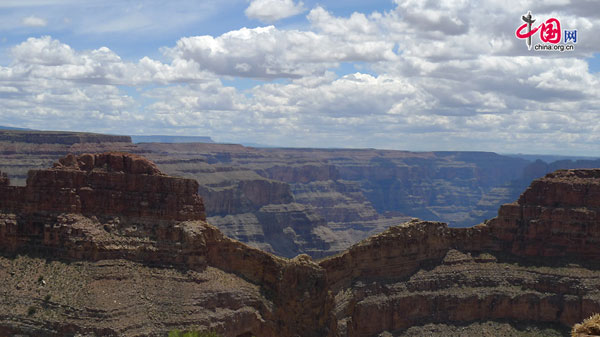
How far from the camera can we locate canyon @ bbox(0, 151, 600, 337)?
255ft

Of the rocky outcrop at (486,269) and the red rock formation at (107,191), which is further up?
the red rock formation at (107,191)

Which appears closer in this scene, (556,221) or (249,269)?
(249,269)

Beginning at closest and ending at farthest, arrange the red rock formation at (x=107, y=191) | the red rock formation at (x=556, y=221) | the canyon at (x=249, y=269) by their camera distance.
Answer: the canyon at (x=249, y=269), the red rock formation at (x=107, y=191), the red rock formation at (x=556, y=221)

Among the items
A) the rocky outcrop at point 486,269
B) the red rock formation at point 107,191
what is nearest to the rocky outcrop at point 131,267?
the red rock formation at point 107,191

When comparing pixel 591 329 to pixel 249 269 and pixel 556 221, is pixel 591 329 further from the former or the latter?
pixel 556 221

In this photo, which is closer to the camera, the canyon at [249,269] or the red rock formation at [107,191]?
the canyon at [249,269]

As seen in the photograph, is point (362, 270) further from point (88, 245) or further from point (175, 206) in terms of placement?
point (88, 245)

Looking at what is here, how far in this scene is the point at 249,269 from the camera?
89.9 meters

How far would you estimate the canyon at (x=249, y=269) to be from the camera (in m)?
77.6

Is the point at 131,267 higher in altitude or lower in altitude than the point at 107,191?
lower

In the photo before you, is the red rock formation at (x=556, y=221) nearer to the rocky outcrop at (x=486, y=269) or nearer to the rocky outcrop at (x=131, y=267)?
the rocky outcrop at (x=486, y=269)

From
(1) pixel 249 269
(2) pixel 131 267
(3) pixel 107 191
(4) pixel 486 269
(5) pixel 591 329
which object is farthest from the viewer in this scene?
(4) pixel 486 269

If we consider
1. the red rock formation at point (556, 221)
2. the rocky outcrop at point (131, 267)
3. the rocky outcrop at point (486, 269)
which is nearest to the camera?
the rocky outcrop at point (131, 267)

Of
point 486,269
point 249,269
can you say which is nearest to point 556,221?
point 486,269
